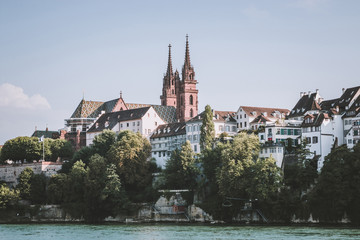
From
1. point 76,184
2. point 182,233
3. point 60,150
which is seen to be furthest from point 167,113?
point 182,233

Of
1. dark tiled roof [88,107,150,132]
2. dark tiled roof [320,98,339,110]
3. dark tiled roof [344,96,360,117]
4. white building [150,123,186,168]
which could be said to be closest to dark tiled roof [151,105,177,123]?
dark tiled roof [88,107,150,132]

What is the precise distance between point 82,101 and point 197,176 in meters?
51.8

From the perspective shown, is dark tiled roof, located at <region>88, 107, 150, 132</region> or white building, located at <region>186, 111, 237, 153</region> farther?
dark tiled roof, located at <region>88, 107, 150, 132</region>

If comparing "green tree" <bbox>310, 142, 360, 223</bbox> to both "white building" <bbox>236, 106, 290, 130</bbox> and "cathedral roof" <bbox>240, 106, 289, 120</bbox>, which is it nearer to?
"white building" <bbox>236, 106, 290, 130</bbox>

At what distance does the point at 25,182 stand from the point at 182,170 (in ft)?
103

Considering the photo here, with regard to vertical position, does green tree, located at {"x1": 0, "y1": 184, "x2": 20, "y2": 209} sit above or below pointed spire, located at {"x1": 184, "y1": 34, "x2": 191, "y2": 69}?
below

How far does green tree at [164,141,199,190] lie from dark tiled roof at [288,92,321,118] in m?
20.2

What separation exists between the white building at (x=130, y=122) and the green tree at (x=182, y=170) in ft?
Answer: 76.4

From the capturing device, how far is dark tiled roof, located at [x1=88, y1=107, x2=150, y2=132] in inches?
5226

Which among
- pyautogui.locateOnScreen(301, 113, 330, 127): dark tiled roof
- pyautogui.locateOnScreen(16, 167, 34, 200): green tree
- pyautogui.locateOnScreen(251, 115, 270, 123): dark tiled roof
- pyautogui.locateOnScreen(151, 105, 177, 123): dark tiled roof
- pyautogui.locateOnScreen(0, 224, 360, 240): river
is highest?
pyautogui.locateOnScreen(151, 105, 177, 123): dark tiled roof

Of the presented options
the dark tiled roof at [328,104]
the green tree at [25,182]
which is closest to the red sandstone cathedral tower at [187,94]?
the green tree at [25,182]

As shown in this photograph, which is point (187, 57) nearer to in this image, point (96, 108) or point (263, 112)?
point (96, 108)

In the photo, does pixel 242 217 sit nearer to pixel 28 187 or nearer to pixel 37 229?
pixel 37 229

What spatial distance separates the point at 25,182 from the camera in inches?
4722
